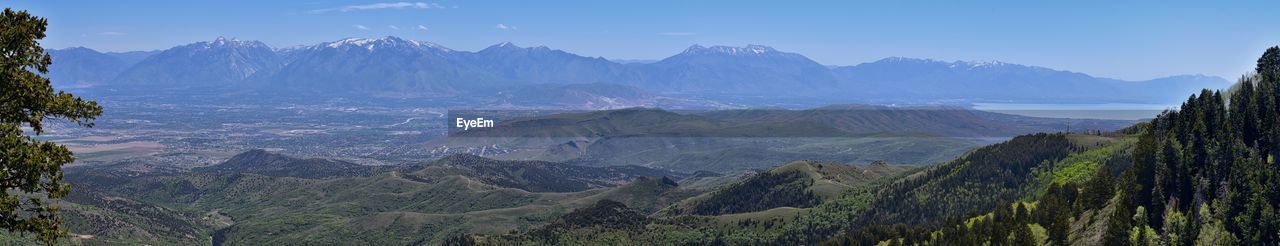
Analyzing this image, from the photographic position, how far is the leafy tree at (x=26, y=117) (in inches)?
1007

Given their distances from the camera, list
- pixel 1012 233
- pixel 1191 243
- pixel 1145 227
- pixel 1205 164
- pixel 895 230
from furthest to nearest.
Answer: pixel 895 230 < pixel 1012 233 < pixel 1205 164 < pixel 1145 227 < pixel 1191 243

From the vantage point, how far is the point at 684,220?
193375mm

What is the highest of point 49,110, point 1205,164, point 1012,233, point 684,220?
point 49,110

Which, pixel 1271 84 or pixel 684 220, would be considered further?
pixel 684 220

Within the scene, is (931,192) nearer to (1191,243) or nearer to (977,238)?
(977,238)

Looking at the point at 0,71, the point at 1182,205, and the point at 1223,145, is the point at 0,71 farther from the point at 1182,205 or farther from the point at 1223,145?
the point at 1223,145

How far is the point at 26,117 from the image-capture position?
26453 mm

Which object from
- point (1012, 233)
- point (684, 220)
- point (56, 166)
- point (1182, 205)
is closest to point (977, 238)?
point (1012, 233)

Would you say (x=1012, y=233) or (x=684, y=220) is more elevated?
(x=1012, y=233)

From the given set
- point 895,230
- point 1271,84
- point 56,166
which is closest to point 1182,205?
point 1271,84

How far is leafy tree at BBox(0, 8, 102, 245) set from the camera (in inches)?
1007

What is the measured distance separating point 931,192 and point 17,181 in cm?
18993

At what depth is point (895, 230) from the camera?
140125 mm

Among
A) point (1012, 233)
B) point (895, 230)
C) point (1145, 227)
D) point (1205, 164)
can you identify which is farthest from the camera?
point (895, 230)
